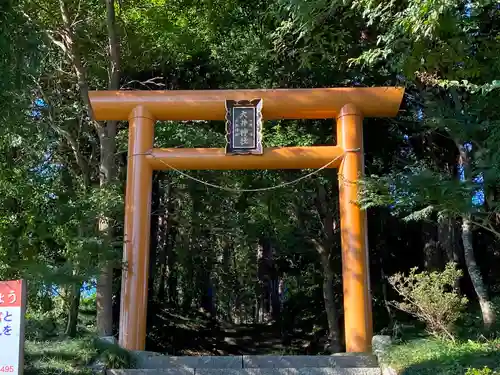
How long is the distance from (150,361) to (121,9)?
6.73 meters

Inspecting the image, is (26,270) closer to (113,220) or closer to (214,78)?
(113,220)

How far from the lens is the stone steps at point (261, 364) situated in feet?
21.7

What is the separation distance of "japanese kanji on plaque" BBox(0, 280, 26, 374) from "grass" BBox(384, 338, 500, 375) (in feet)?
12.7

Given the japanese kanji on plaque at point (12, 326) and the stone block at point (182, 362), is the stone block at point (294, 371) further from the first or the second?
the japanese kanji on plaque at point (12, 326)

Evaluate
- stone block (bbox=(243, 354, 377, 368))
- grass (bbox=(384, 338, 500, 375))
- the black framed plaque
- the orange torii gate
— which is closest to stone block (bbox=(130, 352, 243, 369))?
stone block (bbox=(243, 354, 377, 368))

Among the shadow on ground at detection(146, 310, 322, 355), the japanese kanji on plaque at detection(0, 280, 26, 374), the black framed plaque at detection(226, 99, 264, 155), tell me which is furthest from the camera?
the shadow on ground at detection(146, 310, 322, 355)

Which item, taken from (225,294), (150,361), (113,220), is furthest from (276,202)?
(225,294)

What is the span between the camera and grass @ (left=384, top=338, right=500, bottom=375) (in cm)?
557

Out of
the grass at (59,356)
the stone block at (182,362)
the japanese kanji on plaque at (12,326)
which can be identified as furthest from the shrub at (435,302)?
the japanese kanji on plaque at (12,326)

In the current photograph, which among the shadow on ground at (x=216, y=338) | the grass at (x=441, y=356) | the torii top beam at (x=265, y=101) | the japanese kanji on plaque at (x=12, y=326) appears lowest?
the shadow on ground at (x=216, y=338)

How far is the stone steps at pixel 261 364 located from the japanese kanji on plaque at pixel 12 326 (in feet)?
10.3

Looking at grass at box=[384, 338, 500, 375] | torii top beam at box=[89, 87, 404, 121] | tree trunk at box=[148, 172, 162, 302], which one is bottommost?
grass at box=[384, 338, 500, 375]

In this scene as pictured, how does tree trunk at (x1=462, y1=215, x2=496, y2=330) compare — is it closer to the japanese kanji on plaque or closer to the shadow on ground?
the japanese kanji on plaque

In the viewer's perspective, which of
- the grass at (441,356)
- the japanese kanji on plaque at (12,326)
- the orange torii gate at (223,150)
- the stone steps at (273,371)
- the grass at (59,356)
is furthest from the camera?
the orange torii gate at (223,150)
